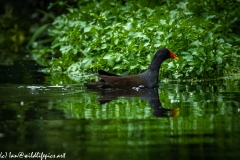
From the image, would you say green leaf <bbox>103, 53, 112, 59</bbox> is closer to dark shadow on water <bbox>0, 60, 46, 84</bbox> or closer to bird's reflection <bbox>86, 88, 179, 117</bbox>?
dark shadow on water <bbox>0, 60, 46, 84</bbox>

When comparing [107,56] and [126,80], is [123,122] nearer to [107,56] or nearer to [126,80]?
[126,80]

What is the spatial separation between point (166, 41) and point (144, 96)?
10.1 ft

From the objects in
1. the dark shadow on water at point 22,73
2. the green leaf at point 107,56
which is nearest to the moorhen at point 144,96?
the dark shadow on water at point 22,73

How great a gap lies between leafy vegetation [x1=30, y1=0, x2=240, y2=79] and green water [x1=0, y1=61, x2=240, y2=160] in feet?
4.22

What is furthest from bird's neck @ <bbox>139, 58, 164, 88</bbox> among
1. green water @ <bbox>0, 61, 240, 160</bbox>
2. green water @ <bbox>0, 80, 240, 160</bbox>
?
green water @ <bbox>0, 80, 240, 160</bbox>

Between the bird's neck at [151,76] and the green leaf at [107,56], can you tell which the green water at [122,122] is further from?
the green leaf at [107,56]

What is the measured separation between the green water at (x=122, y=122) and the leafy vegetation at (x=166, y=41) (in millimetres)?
1286

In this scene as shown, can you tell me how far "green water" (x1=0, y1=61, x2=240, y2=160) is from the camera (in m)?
6.87

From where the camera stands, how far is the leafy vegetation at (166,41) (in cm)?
1334

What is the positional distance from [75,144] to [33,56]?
13.0m

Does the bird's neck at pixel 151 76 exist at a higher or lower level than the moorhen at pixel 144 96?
higher

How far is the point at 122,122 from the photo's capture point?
841 cm

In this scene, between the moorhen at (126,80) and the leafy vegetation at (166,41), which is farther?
the leafy vegetation at (166,41)

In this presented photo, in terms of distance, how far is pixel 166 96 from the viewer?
10.9 m
